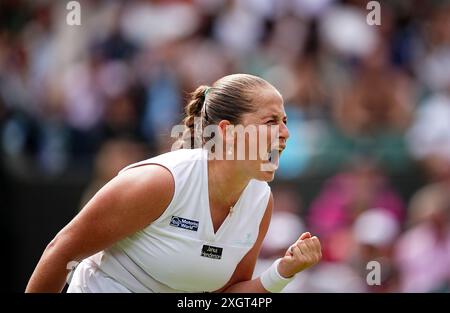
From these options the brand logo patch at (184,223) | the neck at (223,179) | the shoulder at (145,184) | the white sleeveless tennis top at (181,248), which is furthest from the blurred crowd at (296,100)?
the shoulder at (145,184)

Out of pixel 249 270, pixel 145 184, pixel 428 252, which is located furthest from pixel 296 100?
pixel 145 184

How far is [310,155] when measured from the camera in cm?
952

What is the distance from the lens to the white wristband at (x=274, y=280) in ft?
16.2

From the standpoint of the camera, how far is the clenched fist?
4.72 metres

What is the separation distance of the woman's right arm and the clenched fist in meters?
0.68

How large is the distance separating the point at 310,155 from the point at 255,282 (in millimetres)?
4589

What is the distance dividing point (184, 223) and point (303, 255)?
0.59 metres

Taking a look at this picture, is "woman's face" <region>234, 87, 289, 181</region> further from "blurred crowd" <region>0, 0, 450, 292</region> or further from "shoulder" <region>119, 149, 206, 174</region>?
"blurred crowd" <region>0, 0, 450, 292</region>

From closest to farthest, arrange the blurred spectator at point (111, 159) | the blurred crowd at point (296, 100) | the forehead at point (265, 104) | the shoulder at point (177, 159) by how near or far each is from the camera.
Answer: the shoulder at point (177, 159), the forehead at point (265, 104), the blurred crowd at point (296, 100), the blurred spectator at point (111, 159)

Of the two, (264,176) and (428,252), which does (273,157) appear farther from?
(428,252)

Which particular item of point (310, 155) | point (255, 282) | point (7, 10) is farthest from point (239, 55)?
point (255, 282)

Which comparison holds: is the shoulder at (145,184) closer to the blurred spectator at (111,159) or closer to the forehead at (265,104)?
the forehead at (265,104)

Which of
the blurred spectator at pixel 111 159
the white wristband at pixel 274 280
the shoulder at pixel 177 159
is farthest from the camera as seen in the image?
the blurred spectator at pixel 111 159

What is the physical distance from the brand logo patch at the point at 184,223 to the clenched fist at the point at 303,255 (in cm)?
49
